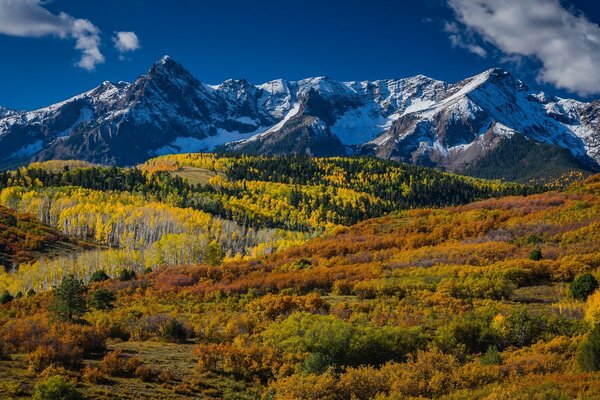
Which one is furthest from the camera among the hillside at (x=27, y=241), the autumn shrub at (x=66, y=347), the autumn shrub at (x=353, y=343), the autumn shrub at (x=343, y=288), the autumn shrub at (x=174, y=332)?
the hillside at (x=27, y=241)

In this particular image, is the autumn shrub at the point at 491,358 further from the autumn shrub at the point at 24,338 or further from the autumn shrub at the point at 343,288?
the autumn shrub at the point at 24,338

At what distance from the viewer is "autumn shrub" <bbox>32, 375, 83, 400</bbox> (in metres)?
21.4

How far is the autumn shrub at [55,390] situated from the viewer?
21.4m

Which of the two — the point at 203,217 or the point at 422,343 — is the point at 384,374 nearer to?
the point at 422,343

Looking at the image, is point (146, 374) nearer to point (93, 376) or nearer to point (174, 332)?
point (93, 376)

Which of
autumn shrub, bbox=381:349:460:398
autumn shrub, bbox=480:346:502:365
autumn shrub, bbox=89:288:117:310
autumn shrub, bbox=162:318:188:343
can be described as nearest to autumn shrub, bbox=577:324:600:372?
autumn shrub, bbox=480:346:502:365

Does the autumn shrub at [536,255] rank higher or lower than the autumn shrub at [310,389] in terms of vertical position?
Answer: higher

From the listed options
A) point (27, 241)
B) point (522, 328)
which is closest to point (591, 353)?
point (522, 328)

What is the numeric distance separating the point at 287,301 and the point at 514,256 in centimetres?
2529

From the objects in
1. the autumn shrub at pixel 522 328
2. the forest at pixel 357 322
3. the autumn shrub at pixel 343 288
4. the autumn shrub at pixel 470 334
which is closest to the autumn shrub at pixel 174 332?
the forest at pixel 357 322

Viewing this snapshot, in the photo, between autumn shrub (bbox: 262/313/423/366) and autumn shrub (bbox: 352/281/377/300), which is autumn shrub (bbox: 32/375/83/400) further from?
autumn shrub (bbox: 352/281/377/300)

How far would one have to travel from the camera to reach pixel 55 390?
2156 centimetres

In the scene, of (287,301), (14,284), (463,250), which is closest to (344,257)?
(463,250)

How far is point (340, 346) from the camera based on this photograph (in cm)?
2997
